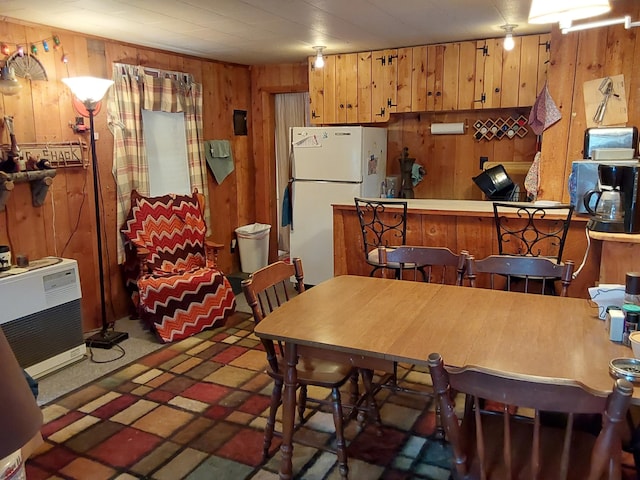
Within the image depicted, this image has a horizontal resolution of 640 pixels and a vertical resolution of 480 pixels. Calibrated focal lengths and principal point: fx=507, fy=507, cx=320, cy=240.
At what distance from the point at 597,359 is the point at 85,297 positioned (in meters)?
3.59

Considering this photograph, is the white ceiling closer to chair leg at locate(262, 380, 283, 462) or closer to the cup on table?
chair leg at locate(262, 380, 283, 462)

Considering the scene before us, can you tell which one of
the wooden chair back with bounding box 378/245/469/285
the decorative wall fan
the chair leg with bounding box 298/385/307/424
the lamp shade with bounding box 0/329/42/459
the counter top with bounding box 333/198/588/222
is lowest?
the chair leg with bounding box 298/385/307/424

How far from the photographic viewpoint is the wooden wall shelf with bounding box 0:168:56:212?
312 centimetres

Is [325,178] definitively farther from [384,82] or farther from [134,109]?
[134,109]

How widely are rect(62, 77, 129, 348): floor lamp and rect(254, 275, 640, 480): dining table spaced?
2097 millimetres

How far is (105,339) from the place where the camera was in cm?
368

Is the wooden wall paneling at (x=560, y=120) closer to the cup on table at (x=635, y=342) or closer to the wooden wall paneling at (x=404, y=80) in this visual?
the wooden wall paneling at (x=404, y=80)

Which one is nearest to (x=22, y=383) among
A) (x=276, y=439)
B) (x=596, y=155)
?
(x=276, y=439)

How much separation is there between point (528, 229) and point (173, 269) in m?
2.73

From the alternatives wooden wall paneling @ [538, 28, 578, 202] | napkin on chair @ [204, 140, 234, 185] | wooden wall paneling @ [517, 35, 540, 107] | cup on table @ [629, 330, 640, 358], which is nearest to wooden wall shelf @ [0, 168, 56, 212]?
napkin on chair @ [204, 140, 234, 185]

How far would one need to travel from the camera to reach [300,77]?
5.30m

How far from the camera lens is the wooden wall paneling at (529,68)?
160 inches

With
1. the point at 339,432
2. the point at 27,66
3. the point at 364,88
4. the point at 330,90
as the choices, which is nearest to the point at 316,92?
the point at 330,90

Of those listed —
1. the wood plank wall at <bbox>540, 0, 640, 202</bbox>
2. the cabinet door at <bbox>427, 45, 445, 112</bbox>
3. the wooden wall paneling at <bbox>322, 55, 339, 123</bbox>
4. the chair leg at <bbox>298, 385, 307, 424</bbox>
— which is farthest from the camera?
the wooden wall paneling at <bbox>322, 55, 339, 123</bbox>
